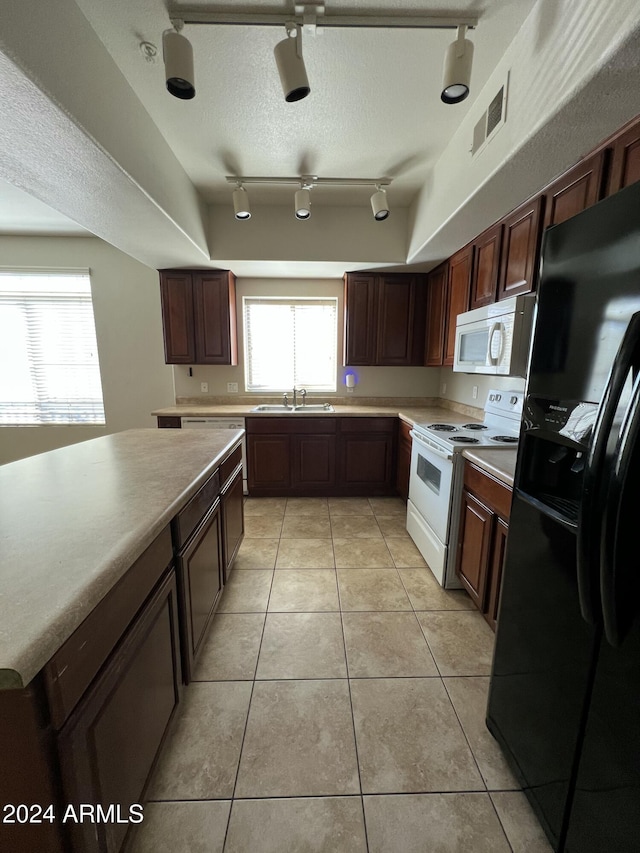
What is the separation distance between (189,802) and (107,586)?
0.91m

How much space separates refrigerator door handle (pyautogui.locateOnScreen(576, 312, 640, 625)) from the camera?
0.64 metres

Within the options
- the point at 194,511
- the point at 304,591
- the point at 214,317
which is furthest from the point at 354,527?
the point at 214,317

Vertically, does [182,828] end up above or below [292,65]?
below

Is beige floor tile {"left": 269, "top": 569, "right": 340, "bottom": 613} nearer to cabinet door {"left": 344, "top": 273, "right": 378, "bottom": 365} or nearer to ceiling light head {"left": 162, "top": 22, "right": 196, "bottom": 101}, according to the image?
cabinet door {"left": 344, "top": 273, "right": 378, "bottom": 365}

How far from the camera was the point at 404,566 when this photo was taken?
7.56ft

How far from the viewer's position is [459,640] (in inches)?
65.9

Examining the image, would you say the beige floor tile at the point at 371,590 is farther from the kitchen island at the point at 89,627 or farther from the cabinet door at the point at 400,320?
the cabinet door at the point at 400,320

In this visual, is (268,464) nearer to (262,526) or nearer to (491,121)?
(262,526)

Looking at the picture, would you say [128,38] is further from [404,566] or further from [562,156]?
[404,566]

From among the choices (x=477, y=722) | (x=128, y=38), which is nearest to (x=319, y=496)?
(x=477, y=722)

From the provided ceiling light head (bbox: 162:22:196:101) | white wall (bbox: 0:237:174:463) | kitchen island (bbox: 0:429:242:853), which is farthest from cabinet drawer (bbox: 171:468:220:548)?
white wall (bbox: 0:237:174:463)

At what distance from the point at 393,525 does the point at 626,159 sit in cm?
254

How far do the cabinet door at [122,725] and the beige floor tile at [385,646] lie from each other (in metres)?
0.82

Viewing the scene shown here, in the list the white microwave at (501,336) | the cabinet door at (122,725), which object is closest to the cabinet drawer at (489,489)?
the white microwave at (501,336)
